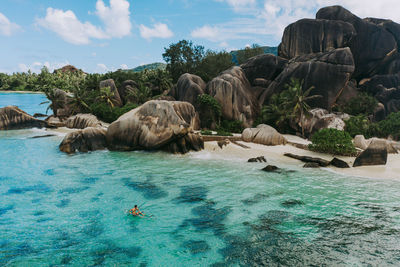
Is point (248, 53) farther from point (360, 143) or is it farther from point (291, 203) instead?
point (291, 203)

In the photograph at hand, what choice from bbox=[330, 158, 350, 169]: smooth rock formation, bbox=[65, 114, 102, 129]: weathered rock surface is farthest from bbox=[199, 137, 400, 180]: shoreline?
bbox=[65, 114, 102, 129]: weathered rock surface

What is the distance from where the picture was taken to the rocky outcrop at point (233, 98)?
3294cm

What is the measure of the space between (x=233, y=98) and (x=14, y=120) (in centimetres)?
2959

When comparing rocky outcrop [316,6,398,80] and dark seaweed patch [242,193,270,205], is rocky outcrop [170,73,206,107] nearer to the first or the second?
dark seaweed patch [242,193,270,205]

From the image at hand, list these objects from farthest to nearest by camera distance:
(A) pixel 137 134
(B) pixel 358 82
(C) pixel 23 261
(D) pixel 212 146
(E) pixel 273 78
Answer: (B) pixel 358 82, (E) pixel 273 78, (D) pixel 212 146, (A) pixel 137 134, (C) pixel 23 261

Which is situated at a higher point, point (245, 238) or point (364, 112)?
point (364, 112)

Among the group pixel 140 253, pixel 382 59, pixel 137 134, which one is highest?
pixel 382 59

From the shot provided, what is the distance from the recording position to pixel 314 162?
64.2ft

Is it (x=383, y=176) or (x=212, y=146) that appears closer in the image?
(x=383, y=176)

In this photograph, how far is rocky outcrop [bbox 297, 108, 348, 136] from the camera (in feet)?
90.7

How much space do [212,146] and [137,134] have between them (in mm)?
7179

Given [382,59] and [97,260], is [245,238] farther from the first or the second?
[382,59]

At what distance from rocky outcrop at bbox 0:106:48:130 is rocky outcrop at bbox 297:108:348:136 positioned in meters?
34.6

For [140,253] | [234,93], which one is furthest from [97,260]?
[234,93]
